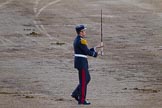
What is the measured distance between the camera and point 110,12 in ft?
116

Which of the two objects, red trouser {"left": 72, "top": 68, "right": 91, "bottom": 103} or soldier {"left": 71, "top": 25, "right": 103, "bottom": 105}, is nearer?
soldier {"left": 71, "top": 25, "right": 103, "bottom": 105}

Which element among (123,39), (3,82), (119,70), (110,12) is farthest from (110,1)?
(3,82)

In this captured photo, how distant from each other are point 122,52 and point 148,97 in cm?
824

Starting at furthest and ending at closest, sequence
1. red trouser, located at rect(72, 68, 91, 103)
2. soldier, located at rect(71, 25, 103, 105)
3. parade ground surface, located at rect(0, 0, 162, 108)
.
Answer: parade ground surface, located at rect(0, 0, 162, 108), red trouser, located at rect(72, 68, 91, 103), soldier, located at rect(71, 25, 103, 105)

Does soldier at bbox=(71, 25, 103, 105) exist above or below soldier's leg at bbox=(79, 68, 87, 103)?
above

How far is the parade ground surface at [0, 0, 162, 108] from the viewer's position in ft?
60.9

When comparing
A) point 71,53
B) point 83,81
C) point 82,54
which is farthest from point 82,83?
point 71,53

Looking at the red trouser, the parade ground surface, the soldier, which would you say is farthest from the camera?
the parade ground surface

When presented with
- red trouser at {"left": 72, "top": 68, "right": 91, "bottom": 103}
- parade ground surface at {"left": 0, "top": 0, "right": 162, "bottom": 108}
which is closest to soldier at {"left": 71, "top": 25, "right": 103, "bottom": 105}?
red trouser at {"left": 72, "top": 68, "right": 91, "bottom": 103}

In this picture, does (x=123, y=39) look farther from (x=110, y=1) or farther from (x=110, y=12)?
(x=110, y=1)

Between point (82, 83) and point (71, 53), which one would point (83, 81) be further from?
point (71, 53)

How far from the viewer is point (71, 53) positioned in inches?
1032

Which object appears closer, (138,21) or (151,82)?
(151,82)

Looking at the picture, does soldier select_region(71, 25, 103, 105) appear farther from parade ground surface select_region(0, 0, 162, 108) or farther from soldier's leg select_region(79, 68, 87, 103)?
parade ground surface select_region(0, 0, 162, 108)
